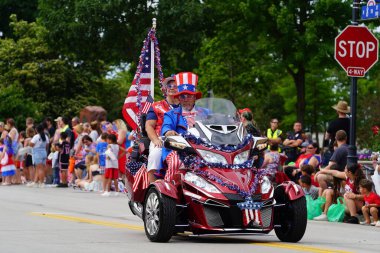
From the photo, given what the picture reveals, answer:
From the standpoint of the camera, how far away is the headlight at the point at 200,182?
45.2 feet

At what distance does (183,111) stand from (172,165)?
3.14 ft

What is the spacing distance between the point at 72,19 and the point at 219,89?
1415cm

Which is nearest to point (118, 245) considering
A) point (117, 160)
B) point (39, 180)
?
point (117, 160)

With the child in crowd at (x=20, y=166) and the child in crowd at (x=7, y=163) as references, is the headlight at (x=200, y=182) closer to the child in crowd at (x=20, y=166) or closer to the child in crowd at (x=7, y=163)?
the child in crowd at (x=7, y=163)

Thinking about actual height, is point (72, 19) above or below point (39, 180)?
above

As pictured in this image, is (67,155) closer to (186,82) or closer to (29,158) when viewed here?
(29,158)

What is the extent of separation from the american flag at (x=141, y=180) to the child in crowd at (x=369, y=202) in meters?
5.00

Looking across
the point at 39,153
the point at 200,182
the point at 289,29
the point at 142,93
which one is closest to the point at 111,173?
the point at 39,153

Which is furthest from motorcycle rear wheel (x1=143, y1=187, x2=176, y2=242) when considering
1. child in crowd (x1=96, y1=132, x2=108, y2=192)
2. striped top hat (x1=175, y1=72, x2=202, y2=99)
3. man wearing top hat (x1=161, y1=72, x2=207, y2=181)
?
child in crowd (x1=96, y1=132, x2=108, y2=192)

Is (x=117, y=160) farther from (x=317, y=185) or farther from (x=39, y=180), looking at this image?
(x=317, y=185)

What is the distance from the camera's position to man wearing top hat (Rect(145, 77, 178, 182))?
585 inches

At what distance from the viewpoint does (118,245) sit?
13641mm

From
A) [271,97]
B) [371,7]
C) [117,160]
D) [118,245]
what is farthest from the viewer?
[271,97]

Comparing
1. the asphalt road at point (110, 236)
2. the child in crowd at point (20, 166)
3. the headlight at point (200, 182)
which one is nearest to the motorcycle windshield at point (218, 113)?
the headlight at point (200, 182)
